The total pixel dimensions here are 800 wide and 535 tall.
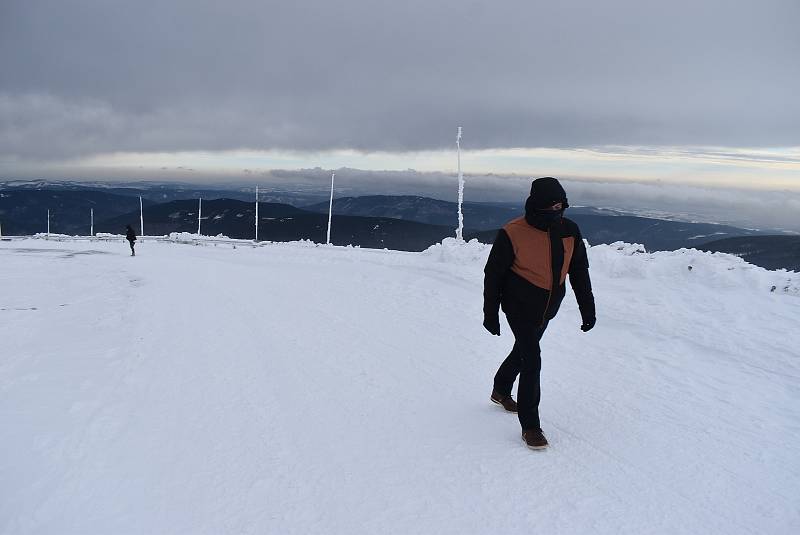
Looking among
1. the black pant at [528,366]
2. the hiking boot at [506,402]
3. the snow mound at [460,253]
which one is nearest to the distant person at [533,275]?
the black pant at [528,366]

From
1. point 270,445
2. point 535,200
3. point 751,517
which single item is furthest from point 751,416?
point 270,445

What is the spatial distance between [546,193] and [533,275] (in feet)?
2.17

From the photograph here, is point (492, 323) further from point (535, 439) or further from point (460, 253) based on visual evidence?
point (460, 253)

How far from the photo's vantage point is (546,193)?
390cm

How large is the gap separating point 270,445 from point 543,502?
2.17 meters

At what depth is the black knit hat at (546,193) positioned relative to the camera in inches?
153

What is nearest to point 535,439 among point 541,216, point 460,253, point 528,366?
point 528,366

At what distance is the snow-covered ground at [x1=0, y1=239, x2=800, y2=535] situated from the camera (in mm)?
3303

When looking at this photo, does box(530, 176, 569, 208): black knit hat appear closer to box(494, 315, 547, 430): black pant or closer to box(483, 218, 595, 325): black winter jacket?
box(483, 218, 595, 325): black winter jacket

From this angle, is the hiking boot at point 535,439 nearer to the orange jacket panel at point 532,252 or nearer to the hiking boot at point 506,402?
the hiking boot at point 506,402

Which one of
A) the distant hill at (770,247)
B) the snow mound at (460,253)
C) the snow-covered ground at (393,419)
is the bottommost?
the distant hill at (770,247)

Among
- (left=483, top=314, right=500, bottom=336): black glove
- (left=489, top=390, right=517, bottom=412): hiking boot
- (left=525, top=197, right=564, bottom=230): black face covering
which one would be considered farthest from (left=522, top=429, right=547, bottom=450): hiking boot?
(left=525, top=197, right=564, bottom=230): black face covering

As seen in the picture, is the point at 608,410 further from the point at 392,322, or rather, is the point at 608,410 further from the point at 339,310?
the point at 339,310

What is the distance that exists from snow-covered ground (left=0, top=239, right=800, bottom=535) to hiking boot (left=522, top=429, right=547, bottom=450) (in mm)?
78
